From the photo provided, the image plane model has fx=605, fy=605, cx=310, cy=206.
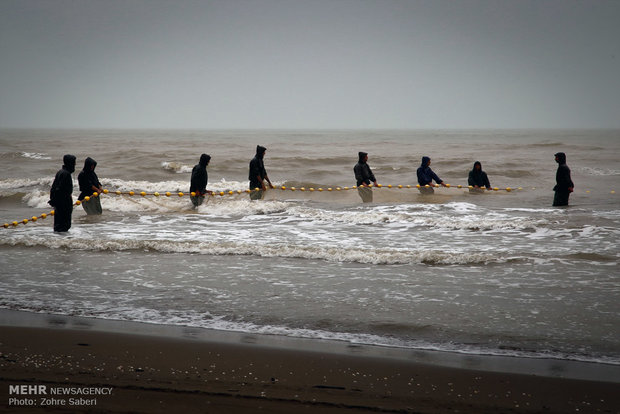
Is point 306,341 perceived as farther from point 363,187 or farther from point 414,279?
point 363,187

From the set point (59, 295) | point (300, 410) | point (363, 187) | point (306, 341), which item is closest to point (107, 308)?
point (59, 295)

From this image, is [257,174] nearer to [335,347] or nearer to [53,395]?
[335,347]

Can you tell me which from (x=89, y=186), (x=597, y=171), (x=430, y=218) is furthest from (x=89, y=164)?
(x=597, y=171)

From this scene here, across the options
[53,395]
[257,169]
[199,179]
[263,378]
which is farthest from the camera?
[257,169]

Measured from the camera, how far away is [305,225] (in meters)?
11.8

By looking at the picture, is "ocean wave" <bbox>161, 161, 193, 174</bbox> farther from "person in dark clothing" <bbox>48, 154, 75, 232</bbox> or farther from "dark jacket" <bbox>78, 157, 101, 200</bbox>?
"person in dark clothing" <bbox>48, 154, 75, 232</bbox>

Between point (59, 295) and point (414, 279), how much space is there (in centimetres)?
394

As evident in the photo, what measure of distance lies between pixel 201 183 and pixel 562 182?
7.86 m

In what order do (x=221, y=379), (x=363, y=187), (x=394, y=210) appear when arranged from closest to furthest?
(x=221, y=379)
(x=394, y=210)
(x=363, y=187)

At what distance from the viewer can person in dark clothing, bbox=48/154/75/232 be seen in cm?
982

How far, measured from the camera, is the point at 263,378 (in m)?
3.98

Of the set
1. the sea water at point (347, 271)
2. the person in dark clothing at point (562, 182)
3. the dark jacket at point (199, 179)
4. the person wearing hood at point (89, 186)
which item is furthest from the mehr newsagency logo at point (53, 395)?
the person in dark clothing at point (562, 182)

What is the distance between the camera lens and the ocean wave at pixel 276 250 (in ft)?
26.7

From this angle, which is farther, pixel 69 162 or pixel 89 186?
pixel 89 186
